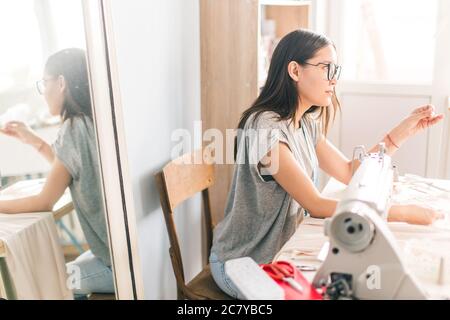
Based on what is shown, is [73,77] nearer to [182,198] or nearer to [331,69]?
[182,198]

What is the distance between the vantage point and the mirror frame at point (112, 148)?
146cm

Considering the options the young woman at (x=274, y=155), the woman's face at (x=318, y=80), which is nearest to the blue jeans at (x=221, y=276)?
the young woman at (x=274, y=155)

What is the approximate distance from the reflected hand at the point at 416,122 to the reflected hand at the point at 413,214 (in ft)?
1.64

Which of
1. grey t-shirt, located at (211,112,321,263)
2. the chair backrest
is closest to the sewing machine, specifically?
grey t-shirt, located at (211,112,321,263)

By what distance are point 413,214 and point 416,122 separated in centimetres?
54

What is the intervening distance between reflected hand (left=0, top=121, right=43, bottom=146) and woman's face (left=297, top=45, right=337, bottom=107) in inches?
32.8

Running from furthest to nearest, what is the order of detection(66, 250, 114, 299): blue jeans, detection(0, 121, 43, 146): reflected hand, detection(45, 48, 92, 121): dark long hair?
detection(66, 250, 114, 299): blue jeans < detection(45, 48, 92, 121): dark long hair < detection(0, 121, 43, 146): reflected hand

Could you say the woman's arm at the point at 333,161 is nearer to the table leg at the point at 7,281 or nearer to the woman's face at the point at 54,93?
the woman's face at the point at 54,93

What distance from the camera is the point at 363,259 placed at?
1015 mm

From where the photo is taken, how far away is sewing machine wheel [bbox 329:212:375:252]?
99cm

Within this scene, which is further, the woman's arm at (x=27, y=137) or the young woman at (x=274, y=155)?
the young woman at (x=274, y=155)

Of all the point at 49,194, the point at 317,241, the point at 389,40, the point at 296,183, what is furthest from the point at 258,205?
the point at 389,40

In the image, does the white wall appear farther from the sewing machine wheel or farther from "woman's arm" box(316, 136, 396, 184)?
the sewing machine wheel
